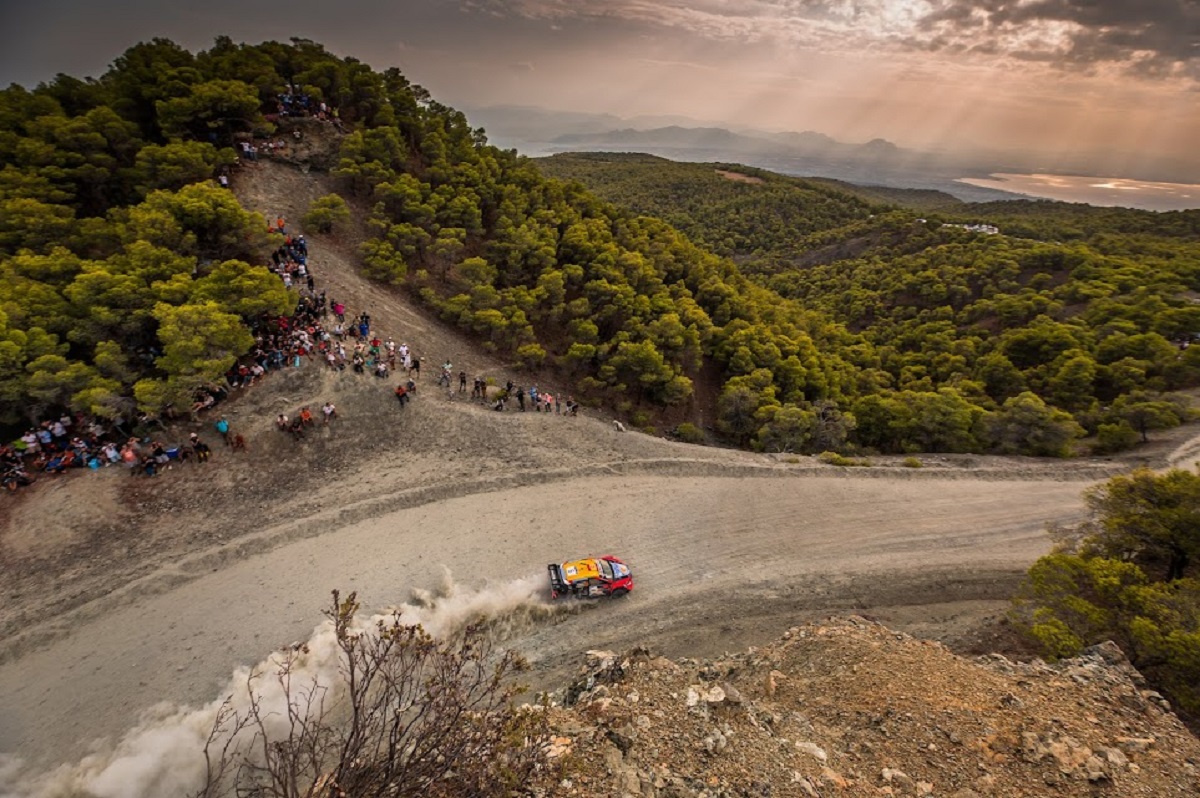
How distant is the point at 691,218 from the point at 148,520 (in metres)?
111

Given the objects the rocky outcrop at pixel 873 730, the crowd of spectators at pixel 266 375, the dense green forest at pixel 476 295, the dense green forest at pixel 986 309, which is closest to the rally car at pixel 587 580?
the rocky outcrop at pixel 873 730

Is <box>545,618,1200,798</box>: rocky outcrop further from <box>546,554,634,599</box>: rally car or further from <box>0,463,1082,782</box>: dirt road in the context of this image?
<box>0,463,1082,782</box>: dirt road

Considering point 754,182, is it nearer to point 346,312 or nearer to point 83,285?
point 346,312

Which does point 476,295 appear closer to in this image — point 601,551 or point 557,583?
point 601,551

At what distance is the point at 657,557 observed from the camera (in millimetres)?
21031

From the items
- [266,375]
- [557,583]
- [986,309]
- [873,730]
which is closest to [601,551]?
[557,583]

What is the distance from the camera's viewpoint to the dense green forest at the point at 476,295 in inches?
928

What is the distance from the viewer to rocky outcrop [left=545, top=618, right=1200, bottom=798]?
9773mm

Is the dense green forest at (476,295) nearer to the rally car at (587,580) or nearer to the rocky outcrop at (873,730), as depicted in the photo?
the rally car at (587,580)

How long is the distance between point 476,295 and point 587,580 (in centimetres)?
2089

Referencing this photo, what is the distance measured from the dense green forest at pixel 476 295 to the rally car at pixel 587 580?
52.4 ft

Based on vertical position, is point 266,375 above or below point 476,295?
below

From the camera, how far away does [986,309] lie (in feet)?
196

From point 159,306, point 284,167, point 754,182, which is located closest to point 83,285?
point 159,306
